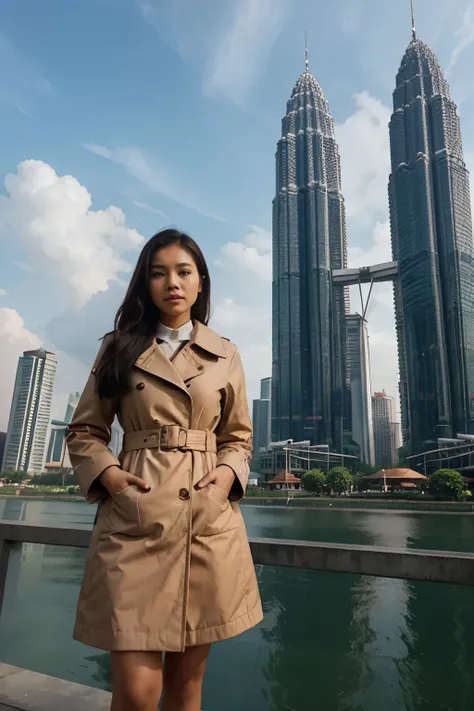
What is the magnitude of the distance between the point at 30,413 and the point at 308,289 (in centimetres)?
4783

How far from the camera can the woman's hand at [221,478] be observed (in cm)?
112

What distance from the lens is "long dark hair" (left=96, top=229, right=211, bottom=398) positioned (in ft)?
3.95

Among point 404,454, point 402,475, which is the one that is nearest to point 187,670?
point 402,475

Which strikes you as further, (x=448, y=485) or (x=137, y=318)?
(x=448, y=485)

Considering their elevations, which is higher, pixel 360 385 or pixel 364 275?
pixel 364 275

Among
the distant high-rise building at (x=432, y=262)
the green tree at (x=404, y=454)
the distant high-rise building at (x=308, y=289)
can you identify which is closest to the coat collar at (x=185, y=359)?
the distant high-rise building at (x=432, y=262)

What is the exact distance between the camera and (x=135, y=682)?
0.96 metres

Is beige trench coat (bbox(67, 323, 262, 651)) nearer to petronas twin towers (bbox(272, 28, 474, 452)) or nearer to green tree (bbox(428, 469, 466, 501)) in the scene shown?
green tree (bbox(428, 469, 466, 501))

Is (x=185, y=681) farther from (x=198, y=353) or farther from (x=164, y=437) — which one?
(x=198, y=353)

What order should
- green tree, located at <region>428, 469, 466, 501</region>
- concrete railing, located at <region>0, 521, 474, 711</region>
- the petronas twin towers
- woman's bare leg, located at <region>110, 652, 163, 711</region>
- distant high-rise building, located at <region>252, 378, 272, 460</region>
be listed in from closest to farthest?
woman's bare leg, located at <region>110, 652, 163, 711</region>
concrete railing, located at <region>0, 521, 474, 711</region>
green tree, located at <region>428, 469, 466, 501</region>
the petronas twin towers
distant high-rise building, located at <region>252, 378, 272, 460</region>

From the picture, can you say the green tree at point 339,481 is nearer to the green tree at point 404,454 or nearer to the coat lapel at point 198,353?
the green tree at point 404,454

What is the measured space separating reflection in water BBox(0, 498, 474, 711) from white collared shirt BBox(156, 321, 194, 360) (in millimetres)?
1316

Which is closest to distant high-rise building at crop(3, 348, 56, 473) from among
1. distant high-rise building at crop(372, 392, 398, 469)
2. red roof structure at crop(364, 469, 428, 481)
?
red roof structure at crop(364, 469, 428, 481)

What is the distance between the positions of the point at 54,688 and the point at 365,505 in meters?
43.8
